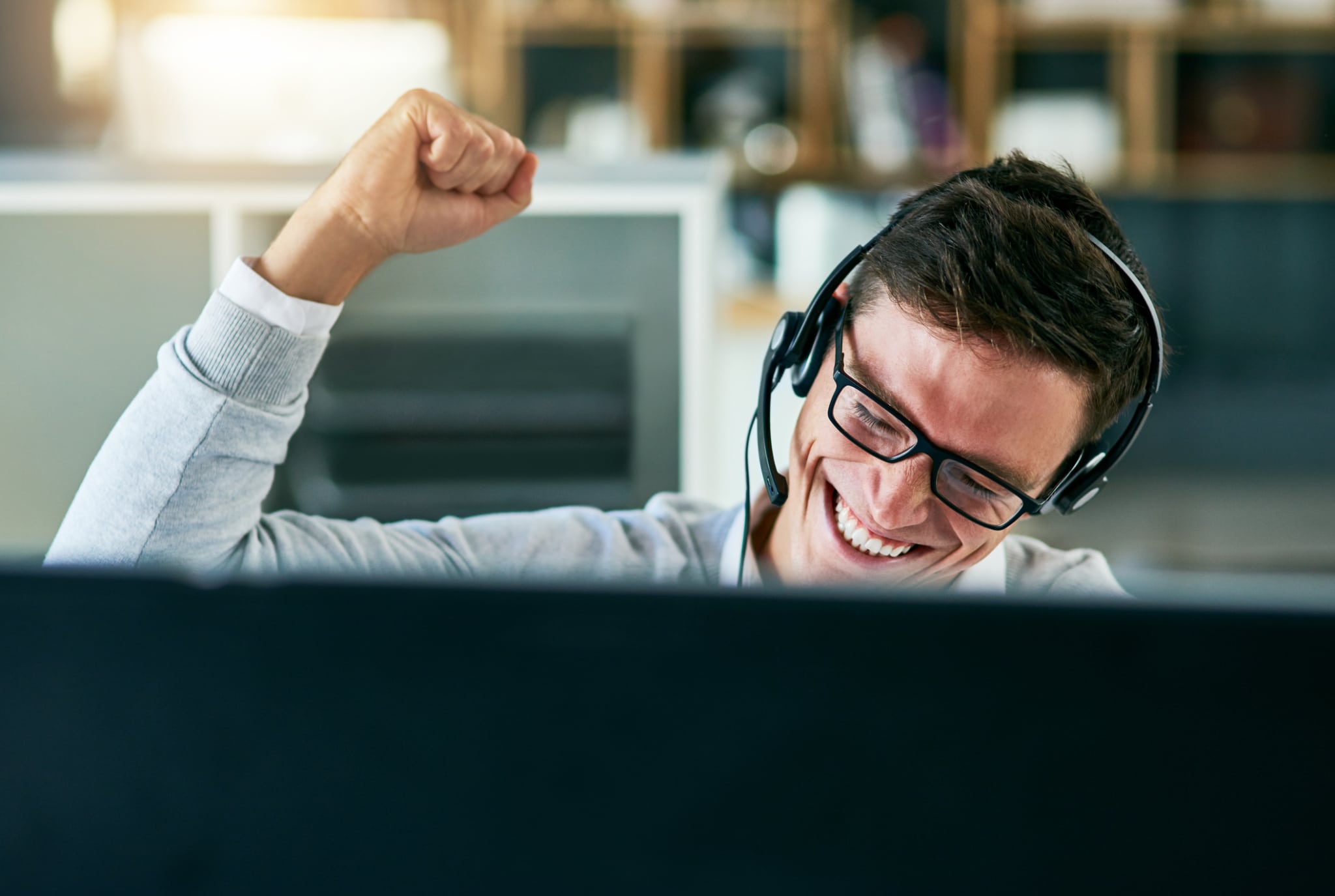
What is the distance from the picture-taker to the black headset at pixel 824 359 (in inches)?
28.8

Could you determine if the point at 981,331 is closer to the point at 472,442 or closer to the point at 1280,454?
the point at 472,442

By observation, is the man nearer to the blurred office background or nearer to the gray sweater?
the gray sweater

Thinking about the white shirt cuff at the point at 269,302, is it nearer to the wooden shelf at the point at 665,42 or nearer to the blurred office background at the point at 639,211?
the blurred office background at the point at 639,211

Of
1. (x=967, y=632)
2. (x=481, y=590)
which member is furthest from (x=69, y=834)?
(x=967, y=632)

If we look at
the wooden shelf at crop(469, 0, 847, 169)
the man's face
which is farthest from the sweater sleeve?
the wooden shelf at crop(469, 0, 847, 169)

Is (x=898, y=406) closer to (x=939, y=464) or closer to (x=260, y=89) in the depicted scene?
(x=939, y=464)

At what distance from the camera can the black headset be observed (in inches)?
28.8

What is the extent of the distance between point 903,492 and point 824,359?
12 cm

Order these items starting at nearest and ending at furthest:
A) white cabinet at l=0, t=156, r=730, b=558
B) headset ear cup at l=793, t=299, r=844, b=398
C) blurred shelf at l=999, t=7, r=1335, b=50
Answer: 1. headset ear cup at l=793, t=299, r=844, b=398
2. white cabinet at l=0, t=156, r=730, b=558
3. blurred shelf at l=999, t=7, r=1335, b=50

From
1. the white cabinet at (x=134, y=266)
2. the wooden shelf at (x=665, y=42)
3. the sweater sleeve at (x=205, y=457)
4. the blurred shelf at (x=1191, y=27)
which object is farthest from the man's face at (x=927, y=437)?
the blurred shelf at (x=1191, y=27)

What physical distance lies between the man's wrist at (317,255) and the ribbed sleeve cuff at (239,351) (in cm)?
4

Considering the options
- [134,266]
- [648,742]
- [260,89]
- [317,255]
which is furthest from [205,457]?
[260,89]

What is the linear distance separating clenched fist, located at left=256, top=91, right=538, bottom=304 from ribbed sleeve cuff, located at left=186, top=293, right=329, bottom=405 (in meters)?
0.04

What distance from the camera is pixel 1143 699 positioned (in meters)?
0.27
